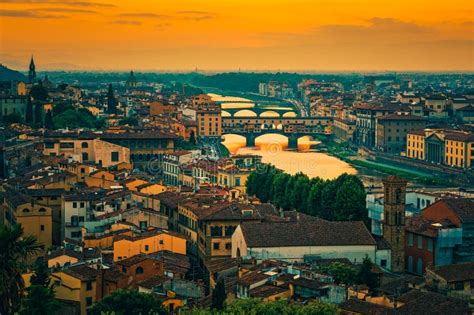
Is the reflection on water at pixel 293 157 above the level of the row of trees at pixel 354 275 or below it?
below

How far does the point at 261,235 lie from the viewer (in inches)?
488

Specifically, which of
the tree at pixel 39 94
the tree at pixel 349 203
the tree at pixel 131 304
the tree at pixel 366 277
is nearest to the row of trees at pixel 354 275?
the tree at pixel 366 277

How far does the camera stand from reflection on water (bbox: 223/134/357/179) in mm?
29719

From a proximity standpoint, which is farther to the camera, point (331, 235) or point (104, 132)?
point (104, 132)

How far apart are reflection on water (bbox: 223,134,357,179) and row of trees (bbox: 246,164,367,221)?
8.32 m

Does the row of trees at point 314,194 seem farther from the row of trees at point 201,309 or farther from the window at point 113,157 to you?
the row of trees at point 201,309

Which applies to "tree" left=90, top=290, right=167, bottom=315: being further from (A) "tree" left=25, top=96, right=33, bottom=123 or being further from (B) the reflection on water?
(A) "tree" left=25, top=96, right=33, bottom=123

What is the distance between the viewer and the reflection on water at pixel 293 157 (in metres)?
29.7

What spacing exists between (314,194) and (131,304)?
8152mm

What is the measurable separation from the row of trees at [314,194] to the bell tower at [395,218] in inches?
85.9

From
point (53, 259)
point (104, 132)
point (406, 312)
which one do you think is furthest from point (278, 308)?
point (104, 132)

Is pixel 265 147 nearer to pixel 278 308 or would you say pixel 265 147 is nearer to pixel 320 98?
pixel 320 98

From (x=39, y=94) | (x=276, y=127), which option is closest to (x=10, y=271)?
(x=39, y=94)

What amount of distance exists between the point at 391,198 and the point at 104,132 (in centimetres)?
1347
